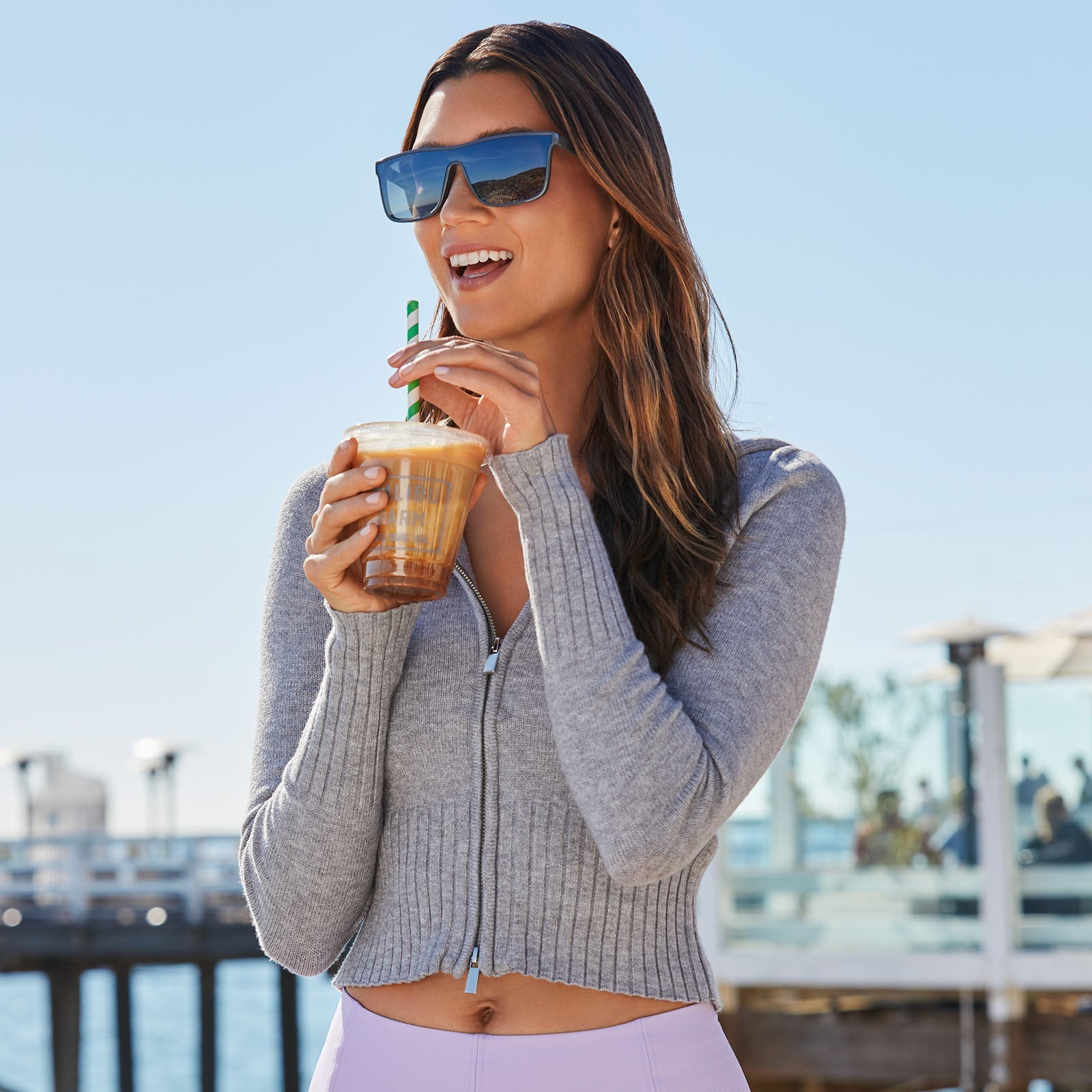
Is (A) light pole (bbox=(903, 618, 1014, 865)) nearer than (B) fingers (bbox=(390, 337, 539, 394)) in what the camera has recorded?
No

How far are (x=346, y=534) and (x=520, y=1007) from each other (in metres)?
0.50

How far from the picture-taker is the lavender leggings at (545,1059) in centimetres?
154

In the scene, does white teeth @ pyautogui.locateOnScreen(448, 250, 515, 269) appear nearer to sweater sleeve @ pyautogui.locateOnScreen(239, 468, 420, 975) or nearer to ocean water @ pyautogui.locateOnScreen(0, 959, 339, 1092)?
sweater sleeve @ pyautogui.locateOnScreen(239, 468, 420, 975)

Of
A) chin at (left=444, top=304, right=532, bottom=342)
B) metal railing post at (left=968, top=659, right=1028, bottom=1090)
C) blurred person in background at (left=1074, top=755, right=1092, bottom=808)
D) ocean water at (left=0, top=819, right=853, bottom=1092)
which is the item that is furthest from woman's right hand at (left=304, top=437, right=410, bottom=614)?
ocean water at (left=0, top=819, right=853, bottom=1092)

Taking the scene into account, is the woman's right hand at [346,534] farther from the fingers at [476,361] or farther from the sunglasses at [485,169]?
the sunglasses at [485,169]

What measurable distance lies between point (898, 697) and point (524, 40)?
28.5 feet

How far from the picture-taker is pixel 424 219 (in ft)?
6.02

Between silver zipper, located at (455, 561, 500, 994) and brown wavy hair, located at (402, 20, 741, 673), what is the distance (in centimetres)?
15

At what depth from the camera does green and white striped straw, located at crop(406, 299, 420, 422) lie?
165cm

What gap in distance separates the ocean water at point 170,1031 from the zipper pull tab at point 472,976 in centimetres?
3213

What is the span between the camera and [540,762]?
167 centimetres

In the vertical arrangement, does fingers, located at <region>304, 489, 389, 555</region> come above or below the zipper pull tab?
above

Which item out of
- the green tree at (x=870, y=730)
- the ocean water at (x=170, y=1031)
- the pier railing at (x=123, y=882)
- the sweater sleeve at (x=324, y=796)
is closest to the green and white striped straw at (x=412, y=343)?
the sweater sleeve at (x=324, y=796)

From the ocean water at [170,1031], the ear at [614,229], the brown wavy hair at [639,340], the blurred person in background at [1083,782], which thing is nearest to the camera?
the brown wavy hair at [639,340]
